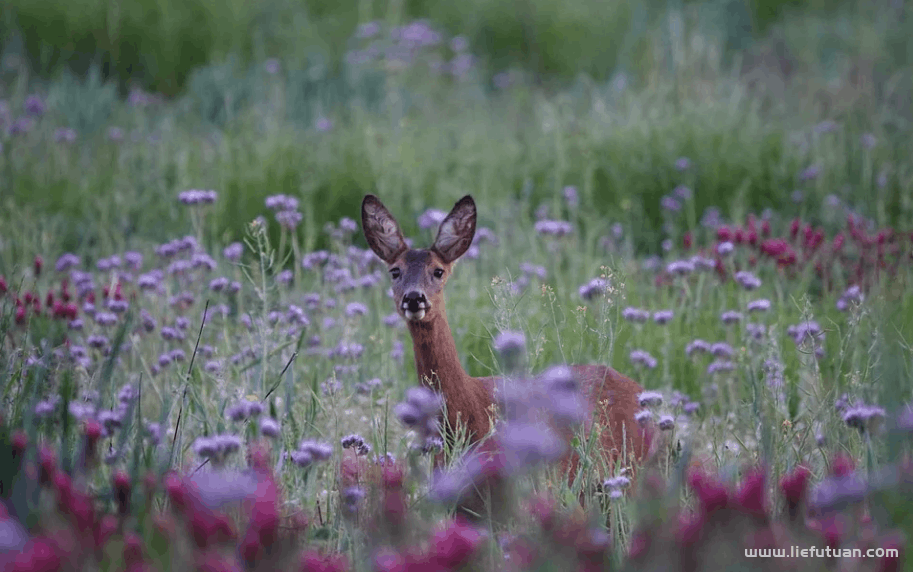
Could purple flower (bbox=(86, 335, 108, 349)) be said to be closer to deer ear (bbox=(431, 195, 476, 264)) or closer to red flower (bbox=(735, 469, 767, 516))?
deer ear (bbox=(431, 195, 476, 264))

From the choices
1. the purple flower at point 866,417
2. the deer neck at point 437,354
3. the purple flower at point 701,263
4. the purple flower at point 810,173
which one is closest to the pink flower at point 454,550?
the purple flower at point 866,417

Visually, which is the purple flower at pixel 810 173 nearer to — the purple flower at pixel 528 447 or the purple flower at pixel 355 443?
the purple flower at pixel 355 443

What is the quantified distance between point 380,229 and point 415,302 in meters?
0.57

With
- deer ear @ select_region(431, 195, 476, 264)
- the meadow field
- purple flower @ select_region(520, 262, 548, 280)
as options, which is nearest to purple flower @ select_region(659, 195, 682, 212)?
the meadow field

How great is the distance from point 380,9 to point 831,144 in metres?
6.68

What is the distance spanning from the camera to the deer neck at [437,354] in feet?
11.8

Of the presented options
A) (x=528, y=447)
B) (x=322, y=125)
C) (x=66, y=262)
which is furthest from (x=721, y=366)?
(x=322, y=125)

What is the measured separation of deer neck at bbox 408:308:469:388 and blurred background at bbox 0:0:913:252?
5.90ft

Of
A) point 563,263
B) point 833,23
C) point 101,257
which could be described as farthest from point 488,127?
point 833,23

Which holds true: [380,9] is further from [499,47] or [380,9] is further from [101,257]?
[101,257]

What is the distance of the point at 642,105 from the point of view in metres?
8.32

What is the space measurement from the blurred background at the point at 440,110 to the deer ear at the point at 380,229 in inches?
52.8

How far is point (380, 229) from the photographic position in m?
4.08

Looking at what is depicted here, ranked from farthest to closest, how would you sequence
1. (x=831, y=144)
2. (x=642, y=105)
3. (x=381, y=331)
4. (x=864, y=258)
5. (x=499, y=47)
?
(x=499, y=47) → (x=642, y=105) → (x=831, y=144) → (x=864, y=258) → (x=381, y=331)
